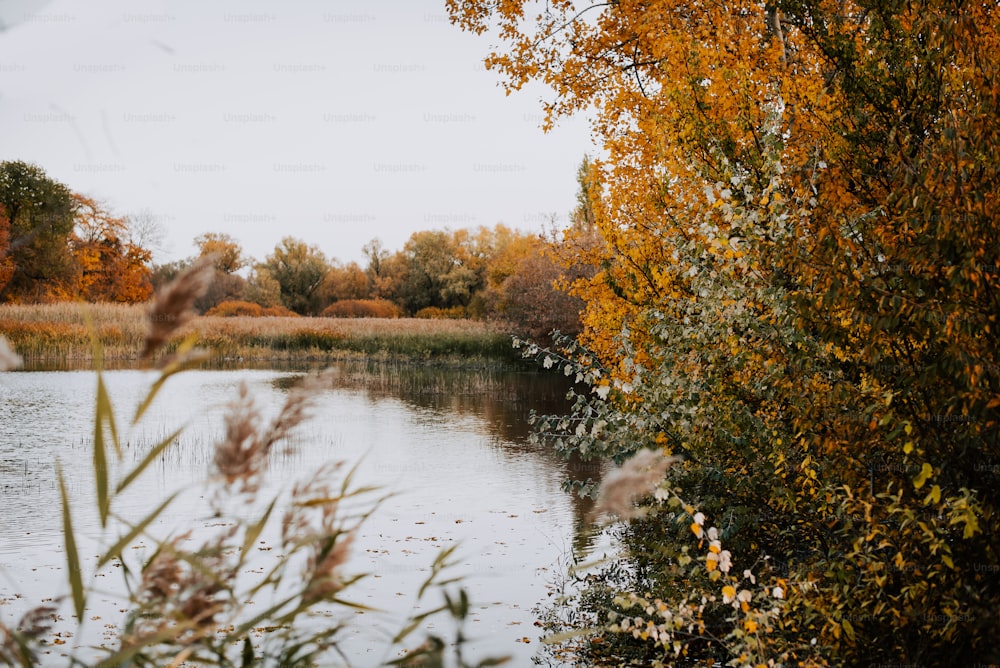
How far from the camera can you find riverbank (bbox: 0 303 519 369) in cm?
2792

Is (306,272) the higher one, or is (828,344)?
(306,272)

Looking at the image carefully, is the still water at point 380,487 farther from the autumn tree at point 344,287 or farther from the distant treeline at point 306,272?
the autumn tree at point 344,287

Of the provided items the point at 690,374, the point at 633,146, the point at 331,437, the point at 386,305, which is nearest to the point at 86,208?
the point at 386,305

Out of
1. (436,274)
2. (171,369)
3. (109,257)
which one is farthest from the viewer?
(436,274)

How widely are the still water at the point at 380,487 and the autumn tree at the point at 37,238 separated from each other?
16.2 meters

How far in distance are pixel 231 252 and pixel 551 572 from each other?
4221cm

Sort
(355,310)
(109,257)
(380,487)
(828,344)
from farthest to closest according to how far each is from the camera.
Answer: (355,310) < (109,257) < (828,344) < (380,487)

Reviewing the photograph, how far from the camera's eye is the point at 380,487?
1.79 meters

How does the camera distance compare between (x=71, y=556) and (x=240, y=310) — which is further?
(x=240, y=310)

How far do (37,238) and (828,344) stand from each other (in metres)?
38.4

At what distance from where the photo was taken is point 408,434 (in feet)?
50.5

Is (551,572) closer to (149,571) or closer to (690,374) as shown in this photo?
(690,374)

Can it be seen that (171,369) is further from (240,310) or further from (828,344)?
(240,310)

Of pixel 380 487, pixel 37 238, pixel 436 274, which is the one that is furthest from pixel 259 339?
pixel 380 487
